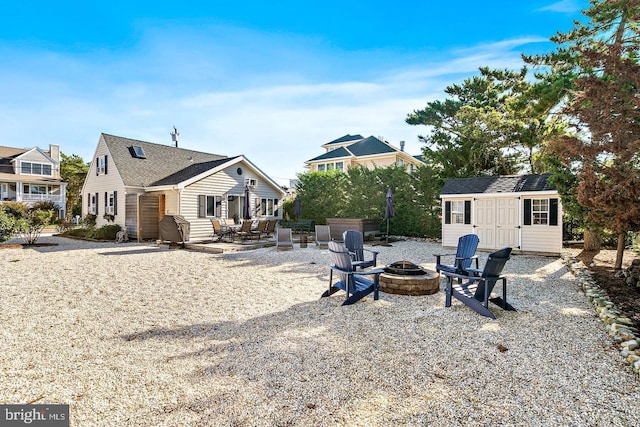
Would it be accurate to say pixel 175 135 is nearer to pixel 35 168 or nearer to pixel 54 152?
pixel 54 152

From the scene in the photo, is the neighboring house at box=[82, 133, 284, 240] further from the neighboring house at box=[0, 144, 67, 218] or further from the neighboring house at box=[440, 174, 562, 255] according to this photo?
the neighboring house at box=[0, 144, 67, 218]

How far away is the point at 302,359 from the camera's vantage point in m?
3.49

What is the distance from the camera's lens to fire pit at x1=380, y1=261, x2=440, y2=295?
6.10 metres

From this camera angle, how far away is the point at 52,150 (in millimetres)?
32969

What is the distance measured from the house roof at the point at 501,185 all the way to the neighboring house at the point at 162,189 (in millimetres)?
10332

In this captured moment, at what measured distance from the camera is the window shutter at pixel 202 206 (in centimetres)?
1708

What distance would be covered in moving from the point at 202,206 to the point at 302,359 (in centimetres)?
1505

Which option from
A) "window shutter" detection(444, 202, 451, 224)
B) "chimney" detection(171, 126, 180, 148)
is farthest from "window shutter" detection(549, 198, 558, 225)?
"chimney" detection(171, 126, 180, 148)

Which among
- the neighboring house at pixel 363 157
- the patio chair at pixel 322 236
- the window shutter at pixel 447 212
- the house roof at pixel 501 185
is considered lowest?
the patio chair at pixel 322 236

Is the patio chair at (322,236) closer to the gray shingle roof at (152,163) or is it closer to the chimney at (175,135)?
the gray shingle roof at (152,163)

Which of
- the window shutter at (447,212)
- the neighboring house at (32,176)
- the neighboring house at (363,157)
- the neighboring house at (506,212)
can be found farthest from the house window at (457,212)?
the neighboring house at (32,176)

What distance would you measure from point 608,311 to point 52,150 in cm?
4287

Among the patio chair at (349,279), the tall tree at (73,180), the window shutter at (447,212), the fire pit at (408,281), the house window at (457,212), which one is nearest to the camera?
the patio chair at (349,279)

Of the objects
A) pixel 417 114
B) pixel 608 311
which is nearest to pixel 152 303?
pixel 608 311
